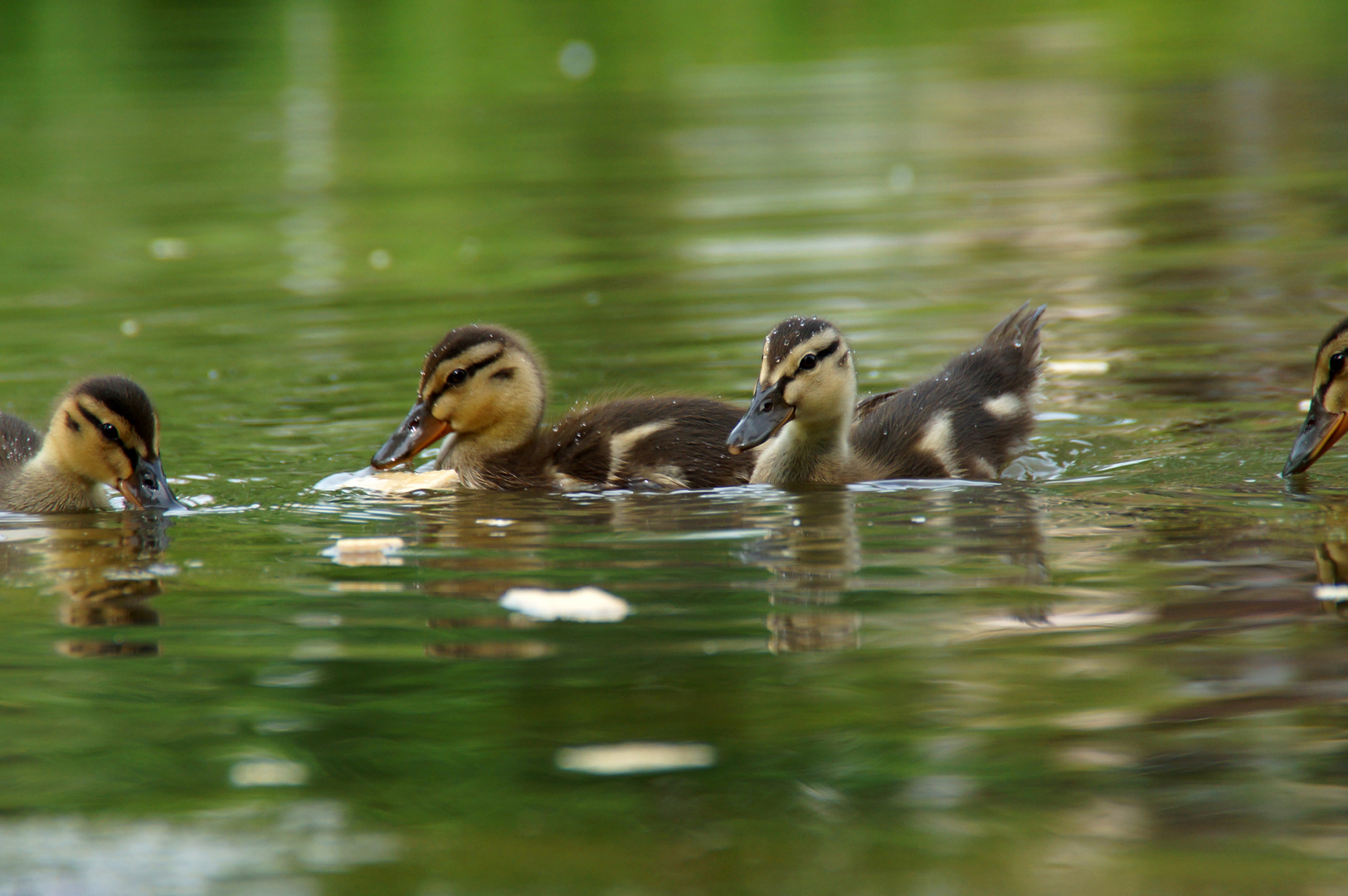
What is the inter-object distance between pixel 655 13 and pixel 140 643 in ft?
104

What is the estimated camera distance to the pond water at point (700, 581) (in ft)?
10.3

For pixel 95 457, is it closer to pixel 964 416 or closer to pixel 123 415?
pixel 123 415

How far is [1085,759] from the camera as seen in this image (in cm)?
337

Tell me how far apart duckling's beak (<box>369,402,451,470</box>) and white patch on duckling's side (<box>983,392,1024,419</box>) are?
1.85m

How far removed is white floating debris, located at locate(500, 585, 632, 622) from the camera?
439 centimetres

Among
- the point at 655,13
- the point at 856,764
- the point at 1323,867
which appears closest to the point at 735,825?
the point at 856,764

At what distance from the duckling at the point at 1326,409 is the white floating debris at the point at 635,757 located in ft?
9.58

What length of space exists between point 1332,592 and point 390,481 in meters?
3.16

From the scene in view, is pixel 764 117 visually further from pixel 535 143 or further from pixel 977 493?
pixel 977 493

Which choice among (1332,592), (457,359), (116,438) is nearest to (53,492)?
(116,438)

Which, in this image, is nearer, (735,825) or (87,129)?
(735,825)

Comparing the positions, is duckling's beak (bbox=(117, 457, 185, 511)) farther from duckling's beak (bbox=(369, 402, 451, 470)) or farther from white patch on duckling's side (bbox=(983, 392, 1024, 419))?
white patch on duckling's side (bbox=(983, 392, 1024, 419))

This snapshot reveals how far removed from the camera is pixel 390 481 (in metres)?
6.26

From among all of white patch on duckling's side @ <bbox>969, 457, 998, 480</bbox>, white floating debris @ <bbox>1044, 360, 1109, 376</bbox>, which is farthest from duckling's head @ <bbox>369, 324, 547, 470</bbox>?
white floating debris @ <bbox>1044, 360, 1109, 376</bbox>
